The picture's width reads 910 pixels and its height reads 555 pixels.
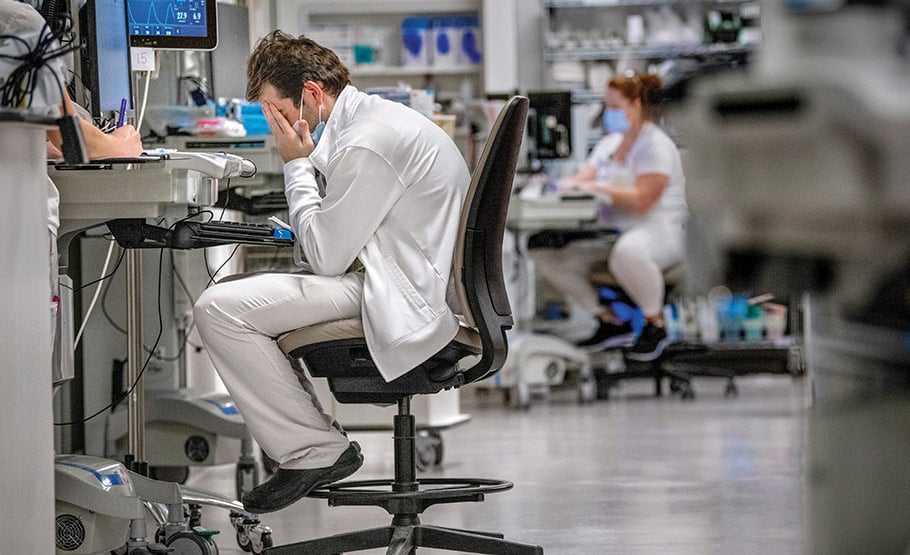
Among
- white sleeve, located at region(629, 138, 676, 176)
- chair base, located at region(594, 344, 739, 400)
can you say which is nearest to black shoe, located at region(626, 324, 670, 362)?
chair base, located at region(594, 344, 739, 400)

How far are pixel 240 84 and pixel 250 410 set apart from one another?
6.70 feet

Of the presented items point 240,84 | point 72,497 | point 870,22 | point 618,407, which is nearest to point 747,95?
point 870,22

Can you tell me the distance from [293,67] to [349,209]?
43cm

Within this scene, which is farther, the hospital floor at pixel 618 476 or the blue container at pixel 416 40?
the blue container at pixel 416 40

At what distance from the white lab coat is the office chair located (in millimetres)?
50

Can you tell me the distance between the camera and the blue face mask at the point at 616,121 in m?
6.78

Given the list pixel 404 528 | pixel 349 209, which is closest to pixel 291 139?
pixel 349 209

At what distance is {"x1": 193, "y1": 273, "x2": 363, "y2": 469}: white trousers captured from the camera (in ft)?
8.53

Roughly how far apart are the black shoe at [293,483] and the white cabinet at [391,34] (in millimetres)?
5238

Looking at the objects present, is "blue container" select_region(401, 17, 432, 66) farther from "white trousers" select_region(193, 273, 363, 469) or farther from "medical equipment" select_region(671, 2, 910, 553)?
"medical equipment" select_region(671, 2, 910, 553)

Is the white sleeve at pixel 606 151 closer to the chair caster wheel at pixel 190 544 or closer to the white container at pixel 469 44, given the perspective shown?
the white container at pixel 469 44

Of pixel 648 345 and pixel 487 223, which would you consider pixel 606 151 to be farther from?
pixel 487 223

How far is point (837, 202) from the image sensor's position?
1020mm

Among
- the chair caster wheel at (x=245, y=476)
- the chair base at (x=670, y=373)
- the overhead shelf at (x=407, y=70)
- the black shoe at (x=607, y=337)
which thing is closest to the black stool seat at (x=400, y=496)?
the chair caster wheel at (x=245, y=476)
